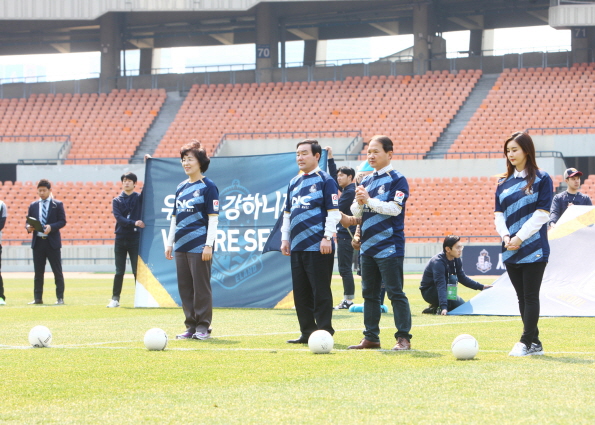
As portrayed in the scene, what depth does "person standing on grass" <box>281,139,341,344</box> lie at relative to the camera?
809cm

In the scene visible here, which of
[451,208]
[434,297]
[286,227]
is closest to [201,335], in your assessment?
[286,227]

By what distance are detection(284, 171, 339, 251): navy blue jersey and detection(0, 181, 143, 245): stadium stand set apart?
21708 millimetres

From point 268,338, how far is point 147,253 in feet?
16.8

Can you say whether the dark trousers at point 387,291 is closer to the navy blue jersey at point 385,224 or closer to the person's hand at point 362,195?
the navy blue jersey at point 385,224

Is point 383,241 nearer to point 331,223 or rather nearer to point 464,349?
point 331,223

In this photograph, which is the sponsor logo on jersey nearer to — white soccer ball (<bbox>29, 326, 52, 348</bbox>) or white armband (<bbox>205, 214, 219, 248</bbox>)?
white armband (<bbox>205, 214, 219, 248</bbox>)

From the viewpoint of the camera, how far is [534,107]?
111ft

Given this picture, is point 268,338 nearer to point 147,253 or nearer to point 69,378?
point 69,378

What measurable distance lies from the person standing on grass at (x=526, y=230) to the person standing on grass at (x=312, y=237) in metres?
1.74

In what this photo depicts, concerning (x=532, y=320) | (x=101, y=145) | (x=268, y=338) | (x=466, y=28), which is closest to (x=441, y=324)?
(x=268, y=338)

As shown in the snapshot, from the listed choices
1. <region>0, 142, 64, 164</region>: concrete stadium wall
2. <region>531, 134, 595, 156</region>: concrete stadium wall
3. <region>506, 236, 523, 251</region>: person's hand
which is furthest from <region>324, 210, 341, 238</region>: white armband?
<region>0, 142, 64, 164</region>: concrete stadium wall

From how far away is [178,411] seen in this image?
15.3 feet

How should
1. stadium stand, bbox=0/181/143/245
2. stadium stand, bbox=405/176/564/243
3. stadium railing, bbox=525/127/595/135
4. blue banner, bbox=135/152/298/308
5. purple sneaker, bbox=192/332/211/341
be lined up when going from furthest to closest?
1. stadium railing, bbox=525/127/595/135
2. stadium stand, bbox=0/181/143/245
3. stadium stand, bbox=405/176/564/243
4. blue banner, bbox=135/152/298/308
5. purple sneaker, bbox=192/332/211/341

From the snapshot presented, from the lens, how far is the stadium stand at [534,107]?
32406mm
